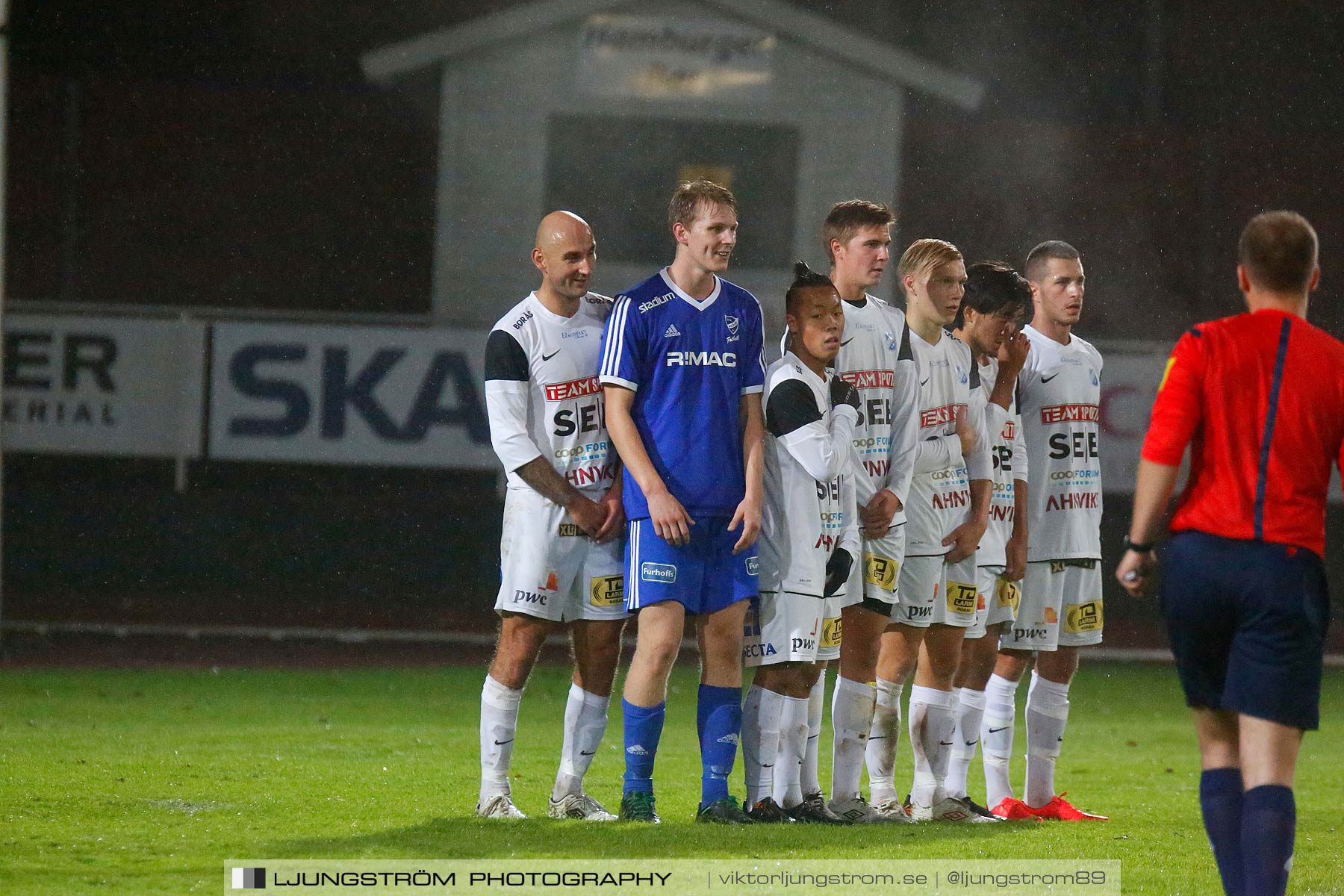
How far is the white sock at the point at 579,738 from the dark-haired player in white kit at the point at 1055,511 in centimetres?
163

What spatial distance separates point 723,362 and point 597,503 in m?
0.63

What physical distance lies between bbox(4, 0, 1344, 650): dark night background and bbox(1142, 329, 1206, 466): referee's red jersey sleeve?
11566 mm

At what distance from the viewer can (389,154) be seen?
18.3 metres

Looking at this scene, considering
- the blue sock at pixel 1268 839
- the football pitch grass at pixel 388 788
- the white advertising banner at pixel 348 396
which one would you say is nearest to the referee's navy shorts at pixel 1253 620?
the blue sock at pixel 1268 839

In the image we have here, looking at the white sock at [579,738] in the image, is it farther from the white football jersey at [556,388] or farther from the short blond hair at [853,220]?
the short blond hair at [853,220]

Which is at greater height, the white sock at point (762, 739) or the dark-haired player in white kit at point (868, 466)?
the dark-haired player in white kit at point (868, 466)

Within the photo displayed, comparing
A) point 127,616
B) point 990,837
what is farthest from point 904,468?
point 127,616

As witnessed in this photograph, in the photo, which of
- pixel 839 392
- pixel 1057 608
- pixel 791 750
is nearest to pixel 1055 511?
pixel 1057 608

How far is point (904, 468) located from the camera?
560cm

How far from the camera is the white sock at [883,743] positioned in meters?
5.62

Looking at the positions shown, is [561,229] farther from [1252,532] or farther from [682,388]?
[1252,532]

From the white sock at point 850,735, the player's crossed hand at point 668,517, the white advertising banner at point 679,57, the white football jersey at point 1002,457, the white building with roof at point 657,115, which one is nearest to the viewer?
the player's crossed hand at point 668,517

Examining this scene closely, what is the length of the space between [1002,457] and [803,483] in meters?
1.15

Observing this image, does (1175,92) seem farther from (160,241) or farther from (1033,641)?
(1033,641)
